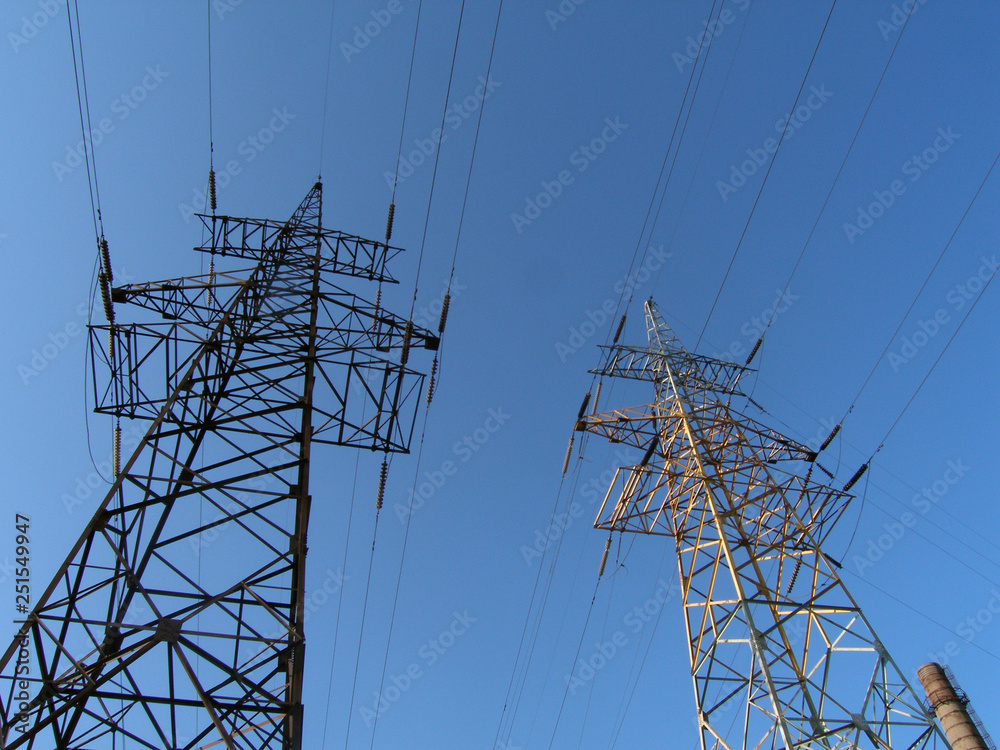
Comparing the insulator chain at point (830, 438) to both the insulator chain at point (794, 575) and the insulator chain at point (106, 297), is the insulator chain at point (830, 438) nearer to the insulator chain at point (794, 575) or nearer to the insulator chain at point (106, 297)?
the insulator chain at point (794, 575)

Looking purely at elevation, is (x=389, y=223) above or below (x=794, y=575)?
above

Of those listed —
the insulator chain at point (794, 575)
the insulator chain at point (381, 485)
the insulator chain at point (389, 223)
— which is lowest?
the insulator chain at point (794, 575)

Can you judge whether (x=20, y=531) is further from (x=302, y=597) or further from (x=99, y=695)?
(x=302, y=597)

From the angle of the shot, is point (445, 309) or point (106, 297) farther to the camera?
point (445, 309)

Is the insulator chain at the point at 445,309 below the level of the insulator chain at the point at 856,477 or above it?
above

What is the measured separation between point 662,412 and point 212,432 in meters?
10.1

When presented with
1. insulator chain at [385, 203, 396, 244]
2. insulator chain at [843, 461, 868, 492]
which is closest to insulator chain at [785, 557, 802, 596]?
insulator chain at [843, 461, 868, 492]

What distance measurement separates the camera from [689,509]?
41.5 ft

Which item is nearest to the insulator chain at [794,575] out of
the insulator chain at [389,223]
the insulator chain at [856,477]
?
the insulator chain at [856,477]

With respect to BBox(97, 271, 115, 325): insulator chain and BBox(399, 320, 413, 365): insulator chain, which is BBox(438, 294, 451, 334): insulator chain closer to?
BBox(399, 320, 413, 365): insulator chain

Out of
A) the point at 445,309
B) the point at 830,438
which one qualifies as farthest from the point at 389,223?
the point at 830,438

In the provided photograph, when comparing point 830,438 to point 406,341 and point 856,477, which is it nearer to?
point 856,477

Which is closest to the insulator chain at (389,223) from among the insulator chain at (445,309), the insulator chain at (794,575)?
the insulator chain at (445,309)

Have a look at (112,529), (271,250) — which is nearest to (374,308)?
(271,250)
